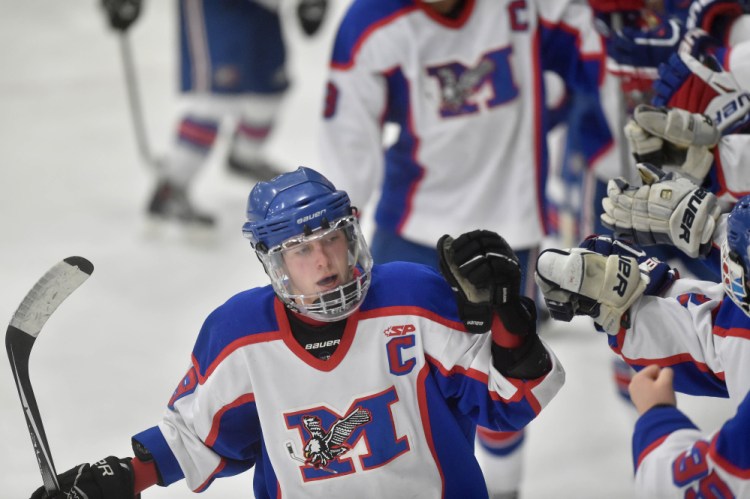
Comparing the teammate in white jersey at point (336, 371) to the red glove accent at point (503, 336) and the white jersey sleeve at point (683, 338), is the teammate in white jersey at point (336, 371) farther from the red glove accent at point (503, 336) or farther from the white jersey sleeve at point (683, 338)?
the white jersey sleeve at point (683, 338)

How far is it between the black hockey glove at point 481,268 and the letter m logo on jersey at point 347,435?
0.85 ft

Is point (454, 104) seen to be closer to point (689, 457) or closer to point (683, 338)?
point (683, 338)

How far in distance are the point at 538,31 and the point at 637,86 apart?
259 mm

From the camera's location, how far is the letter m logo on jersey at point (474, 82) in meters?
2.78

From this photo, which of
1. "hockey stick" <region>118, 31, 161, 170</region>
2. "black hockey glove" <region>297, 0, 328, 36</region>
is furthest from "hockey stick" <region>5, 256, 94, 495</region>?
"hockey stick" <region>118, 31, 161, 170</region>

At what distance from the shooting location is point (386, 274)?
2018 mm

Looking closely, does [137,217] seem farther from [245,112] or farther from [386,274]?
[386,274]

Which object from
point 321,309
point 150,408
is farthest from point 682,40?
point 150,408

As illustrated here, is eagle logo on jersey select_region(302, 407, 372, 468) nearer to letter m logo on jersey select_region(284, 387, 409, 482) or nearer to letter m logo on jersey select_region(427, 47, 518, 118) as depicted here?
letter m logo on jersey select_region(284, 387, 409, 482)

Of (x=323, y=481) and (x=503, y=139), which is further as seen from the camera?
(x=503, y=139)

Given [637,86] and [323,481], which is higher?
[637,86]

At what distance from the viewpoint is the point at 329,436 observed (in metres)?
1.96

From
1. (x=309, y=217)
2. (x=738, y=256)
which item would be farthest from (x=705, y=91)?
(x=309, y=217)

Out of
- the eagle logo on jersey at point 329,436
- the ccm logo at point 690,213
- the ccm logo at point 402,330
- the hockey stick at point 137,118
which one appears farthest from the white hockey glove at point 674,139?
the hockey stick at point 137,118
